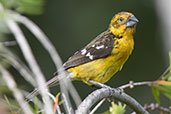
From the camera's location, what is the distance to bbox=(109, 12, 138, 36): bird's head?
365 centimetres

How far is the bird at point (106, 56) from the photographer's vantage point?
3.54 meters

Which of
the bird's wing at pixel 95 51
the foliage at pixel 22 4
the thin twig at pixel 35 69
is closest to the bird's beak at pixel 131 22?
the bird's wing at pixel 95 51

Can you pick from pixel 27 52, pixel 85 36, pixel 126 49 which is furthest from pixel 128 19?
pixel 85 36

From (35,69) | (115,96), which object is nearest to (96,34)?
(115,96)

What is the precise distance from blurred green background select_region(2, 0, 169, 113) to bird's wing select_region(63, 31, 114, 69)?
292cm

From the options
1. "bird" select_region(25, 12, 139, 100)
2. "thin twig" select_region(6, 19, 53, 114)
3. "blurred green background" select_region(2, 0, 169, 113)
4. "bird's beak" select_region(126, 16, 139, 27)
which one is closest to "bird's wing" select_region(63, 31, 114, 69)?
"bird" select_region(25, 12, 139, 100)

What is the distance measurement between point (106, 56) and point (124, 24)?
452 mm

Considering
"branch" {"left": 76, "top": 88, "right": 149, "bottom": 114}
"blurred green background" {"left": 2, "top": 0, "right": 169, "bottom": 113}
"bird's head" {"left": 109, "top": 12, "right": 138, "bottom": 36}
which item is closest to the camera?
"branch" {"left": 76, "top": 88, "right": 149, "bottom": 114}

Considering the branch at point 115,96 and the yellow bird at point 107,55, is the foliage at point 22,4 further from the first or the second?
the branch at point 115,96

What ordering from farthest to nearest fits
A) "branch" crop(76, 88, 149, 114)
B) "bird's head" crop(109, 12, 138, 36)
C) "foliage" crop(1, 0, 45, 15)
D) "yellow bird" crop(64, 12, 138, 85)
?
1. "bird's head" crop(109, 12, 138, 36)
2. "yellow bird" crop(64, 12, 138, 85)
3. "foliage" crop(1, 0, 45, 15)
4. "branch" crop(76, 88, 149, 114)

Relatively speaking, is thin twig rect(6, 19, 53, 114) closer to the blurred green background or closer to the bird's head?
the bird's head

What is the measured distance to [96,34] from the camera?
7016mm

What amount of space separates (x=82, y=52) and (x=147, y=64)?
3847 millimetres

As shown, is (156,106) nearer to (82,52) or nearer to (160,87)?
(160,87)
